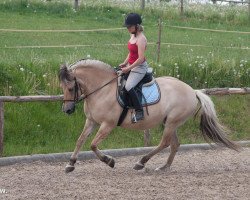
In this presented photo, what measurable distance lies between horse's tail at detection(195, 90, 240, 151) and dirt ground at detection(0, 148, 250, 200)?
38 cm

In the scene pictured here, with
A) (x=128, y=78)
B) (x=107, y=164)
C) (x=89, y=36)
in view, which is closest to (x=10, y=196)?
(x=107, y=164)


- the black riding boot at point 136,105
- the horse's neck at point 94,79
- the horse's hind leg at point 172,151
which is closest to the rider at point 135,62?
the black riding boot at point 136,105

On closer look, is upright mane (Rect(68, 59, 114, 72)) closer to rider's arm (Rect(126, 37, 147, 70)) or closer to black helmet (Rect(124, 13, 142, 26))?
rider's arm (Rect(126, 37, 147, 70))

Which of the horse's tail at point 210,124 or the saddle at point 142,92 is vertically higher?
the saddle at point 142,92

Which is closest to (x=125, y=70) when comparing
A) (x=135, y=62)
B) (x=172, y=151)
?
(x=135, y=62)

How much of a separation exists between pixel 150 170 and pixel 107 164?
74 centimetres

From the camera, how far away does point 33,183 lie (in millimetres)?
8641

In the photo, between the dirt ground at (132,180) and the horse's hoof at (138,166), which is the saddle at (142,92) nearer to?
the horse's hoof at (138,166)

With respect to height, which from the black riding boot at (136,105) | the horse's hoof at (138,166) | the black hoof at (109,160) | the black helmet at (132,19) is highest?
the black helmet at (132,19)

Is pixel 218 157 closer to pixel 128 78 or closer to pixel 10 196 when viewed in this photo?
pixel 128 78

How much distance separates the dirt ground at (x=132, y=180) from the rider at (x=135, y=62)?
88cm

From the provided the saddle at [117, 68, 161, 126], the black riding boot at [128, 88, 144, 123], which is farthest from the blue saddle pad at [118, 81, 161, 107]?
the black riding boot at [128, 88, 144, 123]

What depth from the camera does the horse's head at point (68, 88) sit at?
29.6 feet

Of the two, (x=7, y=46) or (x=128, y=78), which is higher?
(x=128, y=78)
